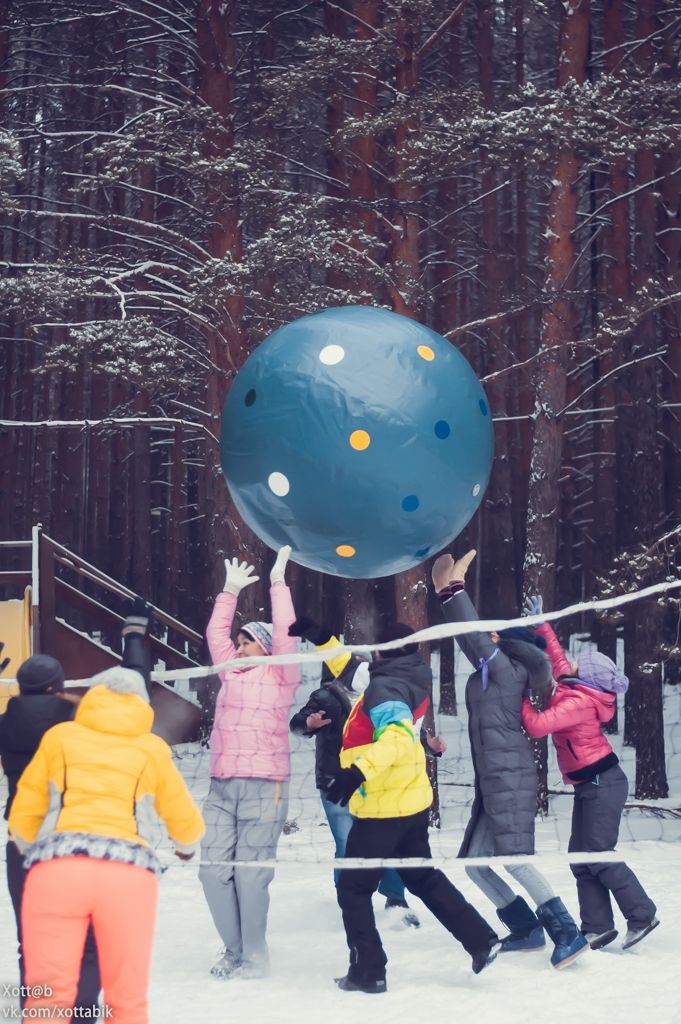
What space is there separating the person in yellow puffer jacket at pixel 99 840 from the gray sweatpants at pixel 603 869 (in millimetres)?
2690

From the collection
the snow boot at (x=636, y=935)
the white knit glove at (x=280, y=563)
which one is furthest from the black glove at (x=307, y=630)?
the snow boot at (x=636, y=935)

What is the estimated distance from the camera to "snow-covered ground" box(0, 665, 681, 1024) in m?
5.23

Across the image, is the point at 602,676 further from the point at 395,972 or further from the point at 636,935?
the point at 395,972

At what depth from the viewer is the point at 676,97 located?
10070mm

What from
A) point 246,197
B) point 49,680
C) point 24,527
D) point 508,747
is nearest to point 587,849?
point 508,747

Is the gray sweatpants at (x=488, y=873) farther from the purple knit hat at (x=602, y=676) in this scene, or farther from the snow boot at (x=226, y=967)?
the snow boot at (x=226, y=967)

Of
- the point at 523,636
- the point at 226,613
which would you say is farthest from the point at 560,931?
the point at 226,613

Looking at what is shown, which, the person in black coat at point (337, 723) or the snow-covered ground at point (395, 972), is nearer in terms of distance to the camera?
the snow-covered ground at point (395, 972)

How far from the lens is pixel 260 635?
19.2ft

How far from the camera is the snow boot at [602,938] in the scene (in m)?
5.99

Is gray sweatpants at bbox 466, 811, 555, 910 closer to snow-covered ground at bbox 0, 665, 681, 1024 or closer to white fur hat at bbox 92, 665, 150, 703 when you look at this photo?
snow-covered ground at bbox 0, 665, 681, 1024

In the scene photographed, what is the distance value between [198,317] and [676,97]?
4.72 meters

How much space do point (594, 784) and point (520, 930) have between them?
85 cm

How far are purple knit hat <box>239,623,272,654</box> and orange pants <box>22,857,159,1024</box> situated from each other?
6.69 feet
